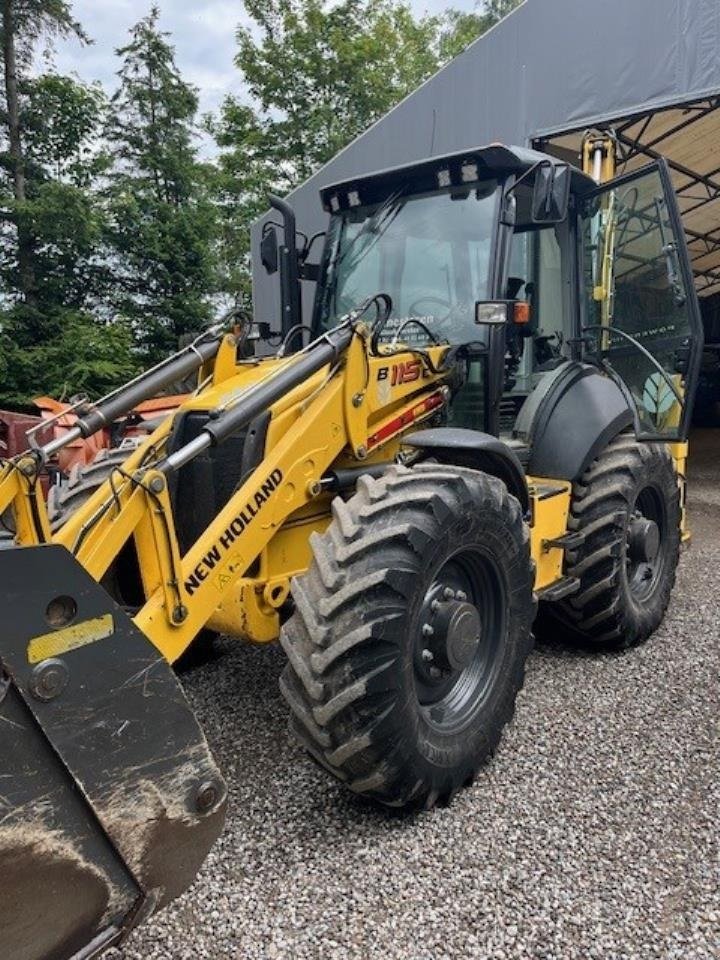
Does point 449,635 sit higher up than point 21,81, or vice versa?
point 21,81

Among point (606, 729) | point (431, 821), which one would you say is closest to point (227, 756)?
point (431, 821)

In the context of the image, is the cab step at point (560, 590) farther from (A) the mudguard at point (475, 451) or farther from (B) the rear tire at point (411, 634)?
(B) the rear tire at point (411, 634)

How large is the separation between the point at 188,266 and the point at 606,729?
661 inches

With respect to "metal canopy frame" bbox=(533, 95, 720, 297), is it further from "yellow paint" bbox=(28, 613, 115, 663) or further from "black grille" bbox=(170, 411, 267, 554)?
"yellow paint" bbox=(28, 613, 115, 663)

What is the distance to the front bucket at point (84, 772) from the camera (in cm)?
166

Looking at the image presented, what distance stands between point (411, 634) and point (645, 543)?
2.27 metres

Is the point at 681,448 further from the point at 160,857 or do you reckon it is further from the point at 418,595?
the point at 160,857

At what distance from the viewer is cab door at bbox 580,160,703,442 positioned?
4.06 meters

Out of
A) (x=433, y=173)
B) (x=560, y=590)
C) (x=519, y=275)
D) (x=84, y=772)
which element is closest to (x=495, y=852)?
(x=84, y=772)

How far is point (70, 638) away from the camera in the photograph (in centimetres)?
178

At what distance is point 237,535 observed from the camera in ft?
8.93

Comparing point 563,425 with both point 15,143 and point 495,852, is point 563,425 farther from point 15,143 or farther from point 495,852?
point 15,143

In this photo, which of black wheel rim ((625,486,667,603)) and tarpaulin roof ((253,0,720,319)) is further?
tarpaulin roof ((253,0,720,319))

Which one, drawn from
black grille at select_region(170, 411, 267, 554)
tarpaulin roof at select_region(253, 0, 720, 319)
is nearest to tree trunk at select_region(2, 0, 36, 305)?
tarpaulin roof at select_region(253, 0, 720, 319)
